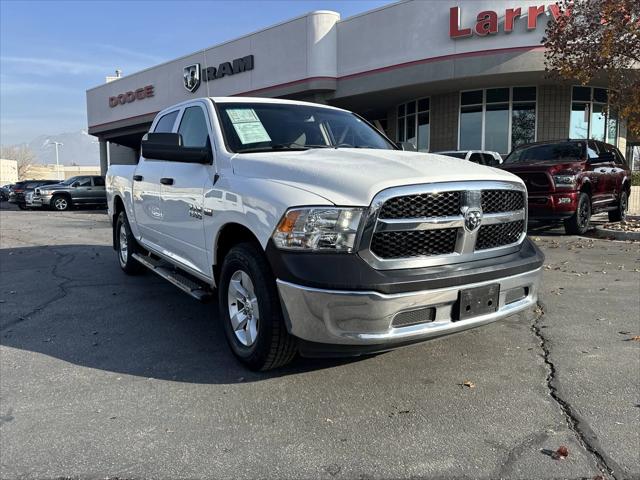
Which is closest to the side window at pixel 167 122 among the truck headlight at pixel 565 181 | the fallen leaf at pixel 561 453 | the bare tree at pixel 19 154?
the fallen leaf at pixel 561 453

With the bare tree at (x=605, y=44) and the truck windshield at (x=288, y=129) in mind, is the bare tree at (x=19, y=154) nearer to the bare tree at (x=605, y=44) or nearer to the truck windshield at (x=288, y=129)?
the bare tree at (x=605, y=44)

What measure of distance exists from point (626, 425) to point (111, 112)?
119 feet

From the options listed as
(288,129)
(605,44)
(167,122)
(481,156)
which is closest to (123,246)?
(167,122)

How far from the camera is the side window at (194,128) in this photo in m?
4.61

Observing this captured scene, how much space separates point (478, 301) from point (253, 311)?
1458 millimetres

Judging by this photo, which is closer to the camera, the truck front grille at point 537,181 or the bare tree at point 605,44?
the truck front grille at point 537,181

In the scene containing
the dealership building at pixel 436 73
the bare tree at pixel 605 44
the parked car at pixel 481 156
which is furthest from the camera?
the dealership building at pixel 436 73

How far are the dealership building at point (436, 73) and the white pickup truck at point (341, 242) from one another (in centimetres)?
1337

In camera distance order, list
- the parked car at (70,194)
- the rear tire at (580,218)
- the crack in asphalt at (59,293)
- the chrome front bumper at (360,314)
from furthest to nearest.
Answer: the parked car at (70,194) < the rear tire at (580,218) < the crack in asphalt at (59,293) < the chrome front bumper at (360,314)

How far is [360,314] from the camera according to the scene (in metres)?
3.00

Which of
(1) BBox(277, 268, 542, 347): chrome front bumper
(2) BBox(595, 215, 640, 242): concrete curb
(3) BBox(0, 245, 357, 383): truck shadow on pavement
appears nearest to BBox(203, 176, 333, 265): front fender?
(1) BBox(277, 268, 542, 347): chrome front bumper

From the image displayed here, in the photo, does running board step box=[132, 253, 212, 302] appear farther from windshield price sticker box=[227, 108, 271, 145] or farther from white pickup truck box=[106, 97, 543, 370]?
windshield price sticker box=[227, 108, 271, 145]

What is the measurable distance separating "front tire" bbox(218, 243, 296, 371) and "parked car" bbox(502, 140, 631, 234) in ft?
26.3

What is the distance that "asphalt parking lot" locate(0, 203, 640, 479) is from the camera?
270cm
